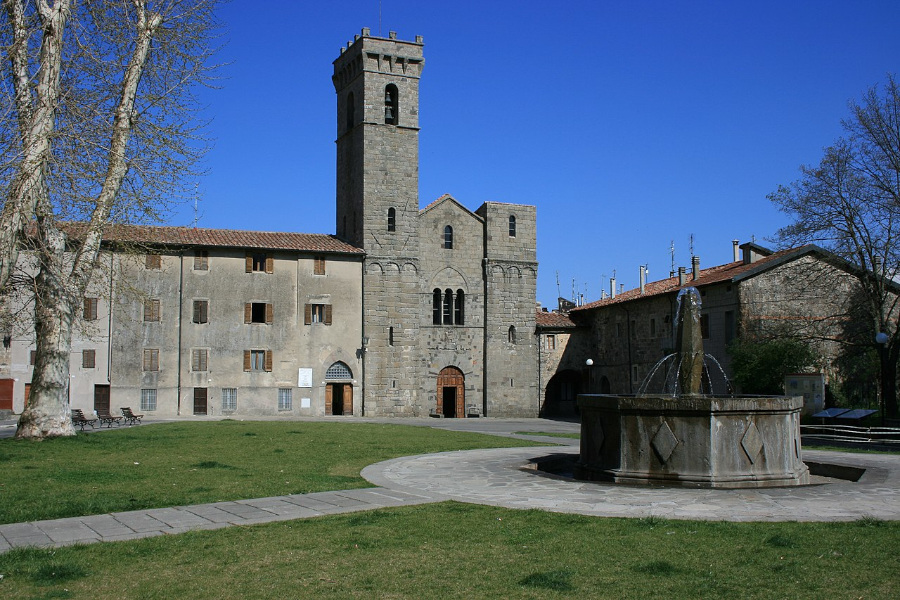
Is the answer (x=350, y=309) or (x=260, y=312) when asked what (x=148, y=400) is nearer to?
(x=260, y=312)

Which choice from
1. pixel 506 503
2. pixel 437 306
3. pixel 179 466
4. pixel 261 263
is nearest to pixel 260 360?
pixel 261 263

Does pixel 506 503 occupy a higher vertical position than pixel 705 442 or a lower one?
lower

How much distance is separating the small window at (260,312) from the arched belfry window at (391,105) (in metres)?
12.3

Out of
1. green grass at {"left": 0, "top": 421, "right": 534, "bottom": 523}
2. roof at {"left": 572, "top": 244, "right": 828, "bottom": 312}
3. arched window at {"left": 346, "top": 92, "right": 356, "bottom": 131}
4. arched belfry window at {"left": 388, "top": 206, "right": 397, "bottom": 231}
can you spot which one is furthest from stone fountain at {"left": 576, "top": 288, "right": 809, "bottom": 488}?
arched window at {"left": 346, "top": 92, "right": 356, "bottom": 131}

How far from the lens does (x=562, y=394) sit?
163 ft

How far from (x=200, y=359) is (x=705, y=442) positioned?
3280cm

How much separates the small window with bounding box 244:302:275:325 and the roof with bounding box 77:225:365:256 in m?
2.83

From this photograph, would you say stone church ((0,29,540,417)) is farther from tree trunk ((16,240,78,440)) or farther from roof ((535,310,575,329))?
tree trunk ((16,240,78,440))

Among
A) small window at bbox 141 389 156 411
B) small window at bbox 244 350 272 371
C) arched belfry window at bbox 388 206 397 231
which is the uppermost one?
arched belfry window at bbox 388 206 397 231

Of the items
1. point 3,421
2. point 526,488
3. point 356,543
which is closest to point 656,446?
point 526,488

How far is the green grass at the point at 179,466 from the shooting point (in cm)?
1009

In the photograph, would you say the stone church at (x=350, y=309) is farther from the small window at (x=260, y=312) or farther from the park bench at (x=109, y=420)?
the park bench at (x=109, y=420)

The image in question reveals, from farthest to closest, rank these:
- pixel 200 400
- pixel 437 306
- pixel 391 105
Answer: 1. pixel 391 105
2. pixel 437 306
3. pixel 200 400

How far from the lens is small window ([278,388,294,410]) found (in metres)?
41.2
